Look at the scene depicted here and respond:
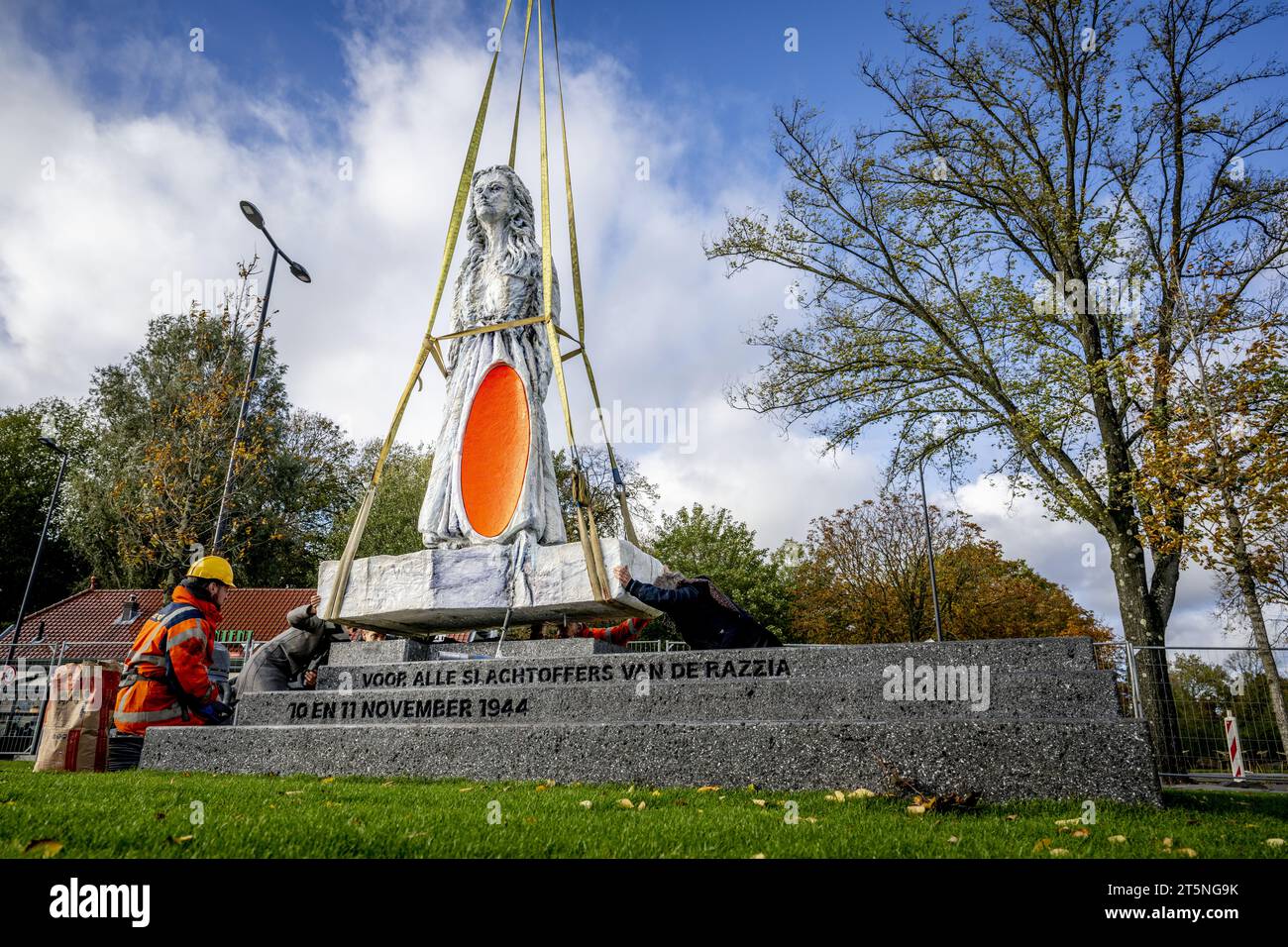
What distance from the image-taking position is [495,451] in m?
9.64

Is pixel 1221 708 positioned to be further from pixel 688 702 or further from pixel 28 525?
pixel 28 525

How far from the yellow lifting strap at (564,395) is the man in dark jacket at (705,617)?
38cm

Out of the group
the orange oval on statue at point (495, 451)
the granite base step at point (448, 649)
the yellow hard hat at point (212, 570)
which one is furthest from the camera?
the orange oval on statue at point (495, 451)

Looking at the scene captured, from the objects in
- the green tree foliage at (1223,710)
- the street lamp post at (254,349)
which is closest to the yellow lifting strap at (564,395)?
the street lamp post at (254,349)

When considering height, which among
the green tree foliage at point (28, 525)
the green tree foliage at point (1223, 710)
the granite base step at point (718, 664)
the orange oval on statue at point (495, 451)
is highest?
the green tree foliage at point (28, 525)

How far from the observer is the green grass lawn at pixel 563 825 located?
339 centimetres

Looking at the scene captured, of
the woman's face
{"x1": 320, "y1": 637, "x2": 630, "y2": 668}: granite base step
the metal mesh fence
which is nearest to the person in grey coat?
{"x1": 320, "y1": 637, "x2": 630, "y2": 668}: granite base step

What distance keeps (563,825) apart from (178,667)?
18.7 ft

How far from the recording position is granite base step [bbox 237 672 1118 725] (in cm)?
589

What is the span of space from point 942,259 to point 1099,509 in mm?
5624

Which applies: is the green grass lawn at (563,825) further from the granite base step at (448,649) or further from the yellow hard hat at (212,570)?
the granite base step at (448,649)

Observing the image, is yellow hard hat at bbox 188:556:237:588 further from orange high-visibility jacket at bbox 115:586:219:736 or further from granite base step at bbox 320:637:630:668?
granite base step at bbox 320:637:630:668

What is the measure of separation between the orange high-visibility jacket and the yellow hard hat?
0.71 ft

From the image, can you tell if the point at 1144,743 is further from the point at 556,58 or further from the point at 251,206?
the point at 251,206
